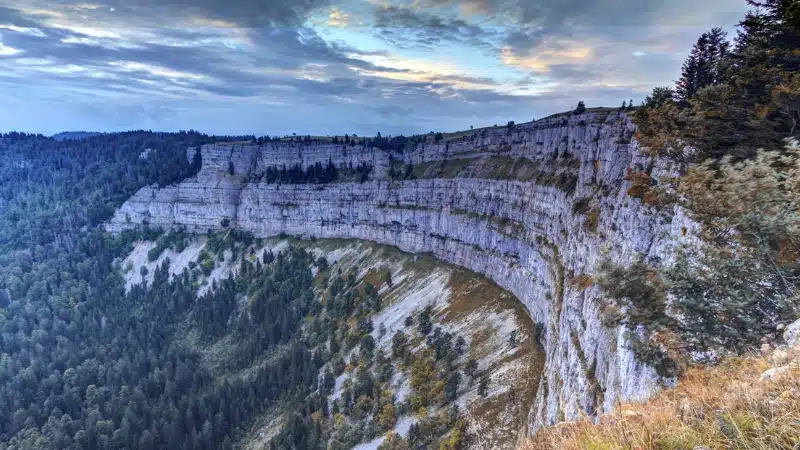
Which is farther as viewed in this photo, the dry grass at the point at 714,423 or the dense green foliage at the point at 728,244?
the dense green foliage at the point at 728,244

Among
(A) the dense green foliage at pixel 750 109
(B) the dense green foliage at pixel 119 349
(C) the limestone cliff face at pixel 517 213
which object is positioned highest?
(A) the dense green foliage at pixel 750 109

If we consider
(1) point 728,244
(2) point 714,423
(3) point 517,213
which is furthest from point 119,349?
(2) point 714,423

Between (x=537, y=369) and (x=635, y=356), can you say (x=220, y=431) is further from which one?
(x=635, y=356)

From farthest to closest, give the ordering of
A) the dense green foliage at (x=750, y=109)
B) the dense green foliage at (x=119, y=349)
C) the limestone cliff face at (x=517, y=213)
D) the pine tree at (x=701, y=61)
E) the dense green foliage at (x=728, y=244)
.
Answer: the dense green foliage at (x=119, y=349)
the pine tree at (x=701, y=61)
the limestone cliff face at (x=517, y=213)
the dense green foliage at (x=750, y=109)
the dense green foliage at (x=728, y=244)

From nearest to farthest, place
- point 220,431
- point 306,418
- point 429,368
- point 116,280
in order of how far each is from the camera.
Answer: point 429,368, point 306,418, point 220,431, point 116,280

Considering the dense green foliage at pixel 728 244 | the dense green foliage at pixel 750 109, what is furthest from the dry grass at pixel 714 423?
the dense green foliage at pixel 750 109

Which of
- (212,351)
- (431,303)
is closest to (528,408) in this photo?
(431,303)

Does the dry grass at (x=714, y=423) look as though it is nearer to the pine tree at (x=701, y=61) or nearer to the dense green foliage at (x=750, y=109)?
the dense green foliage at (x=750, y=109)

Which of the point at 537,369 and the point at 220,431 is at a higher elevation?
the point at 537,369
